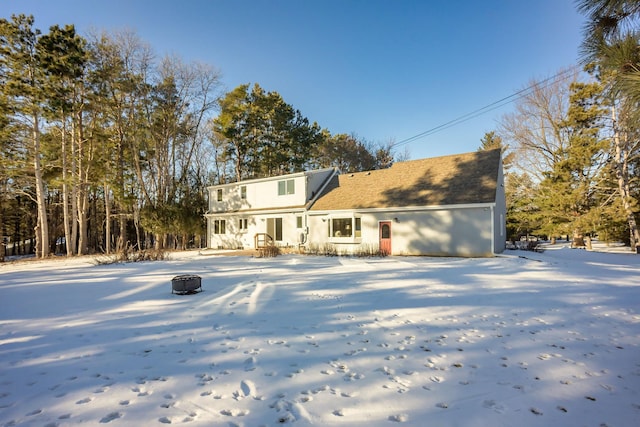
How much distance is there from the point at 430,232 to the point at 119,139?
2337cm

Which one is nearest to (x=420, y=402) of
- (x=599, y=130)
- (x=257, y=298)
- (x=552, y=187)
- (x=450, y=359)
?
(x=450, y=359)

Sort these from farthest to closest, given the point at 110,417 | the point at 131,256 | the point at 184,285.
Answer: the point at 131,256, the point at 184,285, the point at 110,417

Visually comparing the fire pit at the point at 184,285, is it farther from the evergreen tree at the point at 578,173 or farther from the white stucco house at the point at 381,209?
the evergreen tree at the point at 578,173

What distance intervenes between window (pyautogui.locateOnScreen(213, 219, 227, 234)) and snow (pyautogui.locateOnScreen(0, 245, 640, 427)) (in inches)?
628

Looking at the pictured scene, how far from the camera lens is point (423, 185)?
55.8 ft

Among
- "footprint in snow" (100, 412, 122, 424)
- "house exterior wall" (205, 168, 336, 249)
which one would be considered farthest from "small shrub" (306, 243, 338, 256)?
"footprint in snow" (100, 412, 122, 424)

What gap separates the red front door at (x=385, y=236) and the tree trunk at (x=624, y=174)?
15.4 metres

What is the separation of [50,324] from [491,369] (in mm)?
6808

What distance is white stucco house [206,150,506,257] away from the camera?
14.6 metres

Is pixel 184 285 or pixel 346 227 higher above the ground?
pixel 346 227

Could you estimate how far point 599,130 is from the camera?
20297 mm

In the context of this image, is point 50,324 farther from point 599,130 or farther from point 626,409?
point 599,130

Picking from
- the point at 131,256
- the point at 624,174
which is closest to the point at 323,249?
the point at 131,256

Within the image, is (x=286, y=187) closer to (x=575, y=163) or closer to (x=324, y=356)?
(x=324, y=356)
